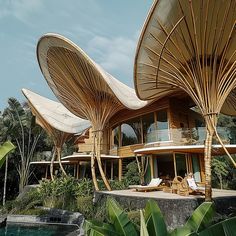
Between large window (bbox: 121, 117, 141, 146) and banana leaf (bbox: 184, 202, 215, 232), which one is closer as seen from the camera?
banana leaf (bbox: 184, 202, 215, 232)

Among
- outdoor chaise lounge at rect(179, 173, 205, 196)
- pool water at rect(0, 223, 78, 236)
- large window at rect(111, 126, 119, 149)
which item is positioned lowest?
pool water at rect(0, 223, 78, 236)

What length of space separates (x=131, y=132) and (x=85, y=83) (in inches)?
238

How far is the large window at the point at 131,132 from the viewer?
21.0m

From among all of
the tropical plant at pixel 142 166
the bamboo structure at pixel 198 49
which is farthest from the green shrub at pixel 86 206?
the bamboo structure at pixel 198 49

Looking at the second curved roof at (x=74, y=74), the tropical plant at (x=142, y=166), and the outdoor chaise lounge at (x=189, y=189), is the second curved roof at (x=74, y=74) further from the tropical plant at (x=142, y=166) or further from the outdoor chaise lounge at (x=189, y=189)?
the outdoor chaise lounge at (x=189, y=189)

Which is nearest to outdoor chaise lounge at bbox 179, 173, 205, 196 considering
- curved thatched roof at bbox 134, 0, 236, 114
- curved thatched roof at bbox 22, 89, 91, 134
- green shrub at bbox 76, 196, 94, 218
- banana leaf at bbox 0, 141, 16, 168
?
curved thatched roof at bbox 134, 0, 236, 114

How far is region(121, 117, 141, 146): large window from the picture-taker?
2097cm

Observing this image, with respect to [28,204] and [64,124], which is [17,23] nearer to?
[28,204]

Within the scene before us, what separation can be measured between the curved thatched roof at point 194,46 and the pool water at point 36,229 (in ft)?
28.3

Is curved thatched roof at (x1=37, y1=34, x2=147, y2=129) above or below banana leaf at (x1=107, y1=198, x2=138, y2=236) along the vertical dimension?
above

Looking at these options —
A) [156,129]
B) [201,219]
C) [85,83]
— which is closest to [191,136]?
[156,129]

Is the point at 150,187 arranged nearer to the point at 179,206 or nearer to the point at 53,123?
the point at 179,206

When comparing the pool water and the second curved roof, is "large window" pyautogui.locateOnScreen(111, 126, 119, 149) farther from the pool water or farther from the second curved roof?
the pool water

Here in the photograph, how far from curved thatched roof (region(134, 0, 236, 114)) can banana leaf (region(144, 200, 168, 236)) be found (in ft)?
24.9
